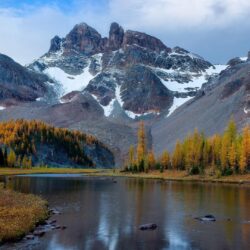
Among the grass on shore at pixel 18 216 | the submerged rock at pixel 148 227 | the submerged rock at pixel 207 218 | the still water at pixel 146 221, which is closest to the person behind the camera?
the grass on shore at pixel 18 216

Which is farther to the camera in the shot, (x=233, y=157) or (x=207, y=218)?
(x=233, y=157)

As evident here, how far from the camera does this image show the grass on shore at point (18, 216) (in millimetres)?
47812

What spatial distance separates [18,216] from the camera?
55.4 metres

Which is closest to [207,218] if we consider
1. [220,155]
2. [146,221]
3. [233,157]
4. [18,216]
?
[146,221]

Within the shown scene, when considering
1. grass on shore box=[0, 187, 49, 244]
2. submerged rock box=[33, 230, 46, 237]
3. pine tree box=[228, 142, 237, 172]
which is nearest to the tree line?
pine tree box=[228, 142, 237, 172]

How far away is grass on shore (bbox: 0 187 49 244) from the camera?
47812 mm

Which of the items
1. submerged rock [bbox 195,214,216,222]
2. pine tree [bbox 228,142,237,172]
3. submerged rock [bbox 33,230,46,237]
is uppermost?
pine tree [bbox 228,142,237,172]

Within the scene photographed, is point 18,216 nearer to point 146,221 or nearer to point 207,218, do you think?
point 146,221

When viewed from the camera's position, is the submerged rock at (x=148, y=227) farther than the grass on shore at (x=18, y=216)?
Yes

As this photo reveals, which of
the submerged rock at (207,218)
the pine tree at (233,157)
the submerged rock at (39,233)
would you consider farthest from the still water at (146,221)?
the pine tree at (233,157)

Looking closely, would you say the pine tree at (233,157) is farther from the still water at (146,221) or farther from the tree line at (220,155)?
the still water at (146,221)

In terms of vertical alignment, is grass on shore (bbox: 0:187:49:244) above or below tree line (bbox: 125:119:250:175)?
below

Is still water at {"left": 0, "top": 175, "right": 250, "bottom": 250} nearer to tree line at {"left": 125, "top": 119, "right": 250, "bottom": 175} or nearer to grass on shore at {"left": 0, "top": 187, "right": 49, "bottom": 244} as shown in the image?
grass on shore at {"left": 0, "top": 187, "right": 49, "bottom": 244}

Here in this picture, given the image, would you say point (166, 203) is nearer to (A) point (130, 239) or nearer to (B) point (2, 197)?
(B) point (2, 197)
